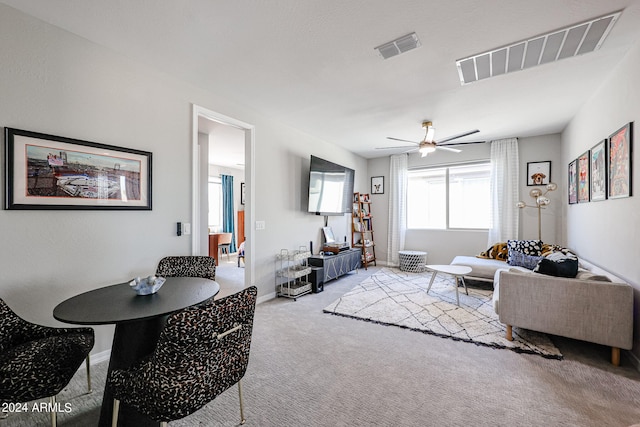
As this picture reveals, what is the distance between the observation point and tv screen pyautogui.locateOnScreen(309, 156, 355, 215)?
4617 mm

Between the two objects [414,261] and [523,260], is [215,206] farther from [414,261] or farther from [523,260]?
[523,260]

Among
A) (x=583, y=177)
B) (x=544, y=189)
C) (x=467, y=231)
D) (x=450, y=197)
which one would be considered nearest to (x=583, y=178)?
(x=583, y=177)

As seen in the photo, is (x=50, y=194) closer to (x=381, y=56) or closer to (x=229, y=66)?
(x=229, y=66)

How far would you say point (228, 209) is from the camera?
7969 millimetres

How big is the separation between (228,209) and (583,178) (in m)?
7.61

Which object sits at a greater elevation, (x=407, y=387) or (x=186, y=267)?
(x=186, y=267)

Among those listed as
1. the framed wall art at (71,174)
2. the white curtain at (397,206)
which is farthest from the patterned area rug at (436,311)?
the framed wall art at (71,174)

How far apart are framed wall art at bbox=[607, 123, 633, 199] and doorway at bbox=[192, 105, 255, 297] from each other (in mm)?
3865

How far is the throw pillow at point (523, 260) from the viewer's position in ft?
13.0

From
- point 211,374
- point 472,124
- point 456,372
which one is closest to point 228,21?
point 211,374

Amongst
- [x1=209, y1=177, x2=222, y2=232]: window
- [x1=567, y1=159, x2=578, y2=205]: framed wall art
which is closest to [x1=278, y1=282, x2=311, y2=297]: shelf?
[x1=567, y1=159, x2=578, y2=205]: framed wall art

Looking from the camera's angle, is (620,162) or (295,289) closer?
(620,162)

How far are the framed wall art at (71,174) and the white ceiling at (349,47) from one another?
0.90m

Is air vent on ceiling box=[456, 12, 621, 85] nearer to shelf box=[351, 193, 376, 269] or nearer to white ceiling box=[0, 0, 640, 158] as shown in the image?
white ceiling box=[0, 0, 640, 158]
